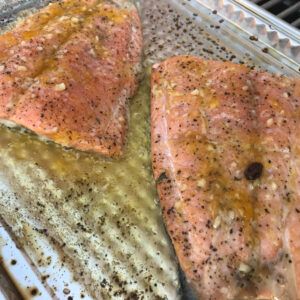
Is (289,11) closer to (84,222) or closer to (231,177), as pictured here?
(231,177)

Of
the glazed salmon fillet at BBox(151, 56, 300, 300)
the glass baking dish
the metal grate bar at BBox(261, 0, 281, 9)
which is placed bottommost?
the glass baking dish

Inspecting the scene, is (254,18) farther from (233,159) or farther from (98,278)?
(98,278)

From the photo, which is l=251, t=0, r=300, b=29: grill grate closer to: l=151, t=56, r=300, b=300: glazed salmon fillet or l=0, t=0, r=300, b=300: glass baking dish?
l=0, t=0, r=300, b=300: glass baking dish

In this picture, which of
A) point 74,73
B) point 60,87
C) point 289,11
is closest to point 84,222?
point 60,87

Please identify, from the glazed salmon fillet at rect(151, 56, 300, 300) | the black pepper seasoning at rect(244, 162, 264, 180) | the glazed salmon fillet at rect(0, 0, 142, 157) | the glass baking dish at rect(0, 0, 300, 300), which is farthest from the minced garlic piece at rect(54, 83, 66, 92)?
the black pepper seasoning at rect(244, 162, 264, 180)

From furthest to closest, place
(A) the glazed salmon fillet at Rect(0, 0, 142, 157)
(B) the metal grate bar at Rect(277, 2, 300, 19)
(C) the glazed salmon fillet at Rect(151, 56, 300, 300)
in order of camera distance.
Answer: (B) the metal grate bar at Rect(277, 2, 300, 19) < (A) the glazed salmon fillet at Rect(0, 0, 142, 157) < (C) the glazed salmon fillet at Rect(151, 56, 300, 300)

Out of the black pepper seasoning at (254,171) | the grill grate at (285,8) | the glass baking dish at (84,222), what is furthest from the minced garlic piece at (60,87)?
the grill grate at (285,8)

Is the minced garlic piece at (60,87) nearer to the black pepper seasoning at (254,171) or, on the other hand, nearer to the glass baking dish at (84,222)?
the glass baking dish at (84,222)
